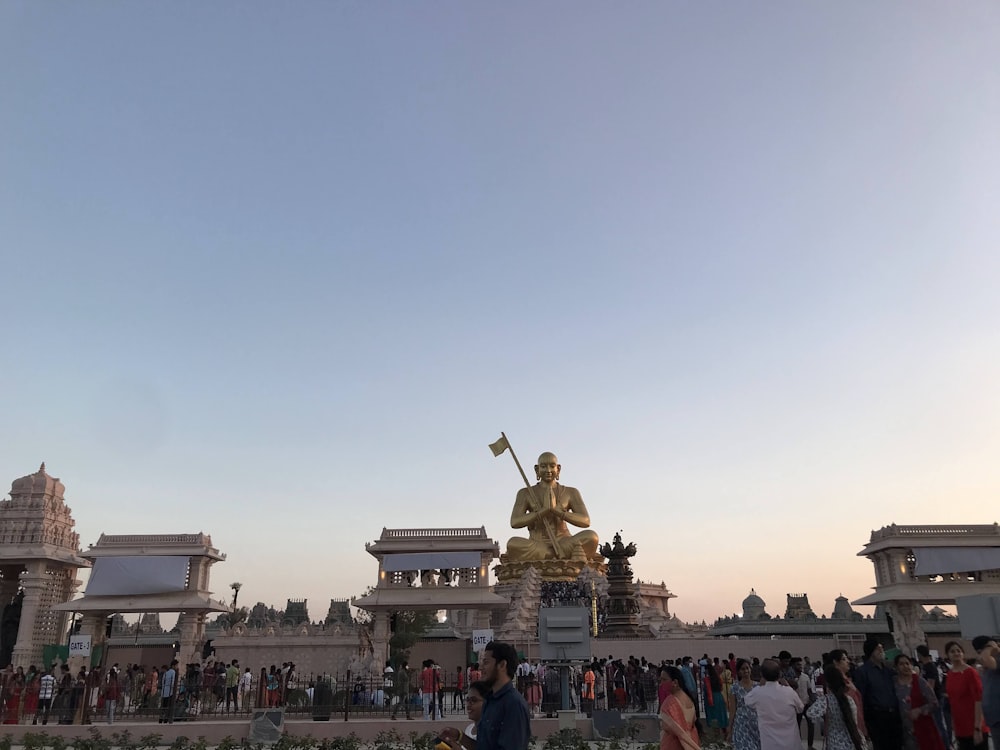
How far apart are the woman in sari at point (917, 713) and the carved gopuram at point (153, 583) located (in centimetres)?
2446

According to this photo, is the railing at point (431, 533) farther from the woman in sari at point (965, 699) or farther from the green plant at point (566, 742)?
the woman in sari at point (965, 699)

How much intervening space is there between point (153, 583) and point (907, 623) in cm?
2919

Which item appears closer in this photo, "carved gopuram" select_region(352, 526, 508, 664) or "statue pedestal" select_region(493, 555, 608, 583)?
"carved gopuram" select_region(352, 526, 508, 664)

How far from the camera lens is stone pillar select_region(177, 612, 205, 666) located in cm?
2665

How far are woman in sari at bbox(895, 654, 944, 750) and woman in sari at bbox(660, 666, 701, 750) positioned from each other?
2.75 metres

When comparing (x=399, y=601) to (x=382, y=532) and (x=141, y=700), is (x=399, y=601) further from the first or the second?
(x=141, y=700)

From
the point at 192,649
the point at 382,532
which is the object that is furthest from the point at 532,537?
the point at 192,649

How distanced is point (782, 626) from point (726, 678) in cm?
2811

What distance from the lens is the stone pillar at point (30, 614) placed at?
28391 millimetres

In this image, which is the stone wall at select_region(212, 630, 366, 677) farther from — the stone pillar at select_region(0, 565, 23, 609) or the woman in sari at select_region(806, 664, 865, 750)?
the woman in sari at select_region(806, 664, 865, 750)

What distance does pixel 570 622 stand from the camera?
1252 centimetres

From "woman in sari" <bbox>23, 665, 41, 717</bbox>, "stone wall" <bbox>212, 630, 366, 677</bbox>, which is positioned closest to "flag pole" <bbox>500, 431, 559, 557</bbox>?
"stone wall" <bbox>212, 630, 366, 677</bbox>

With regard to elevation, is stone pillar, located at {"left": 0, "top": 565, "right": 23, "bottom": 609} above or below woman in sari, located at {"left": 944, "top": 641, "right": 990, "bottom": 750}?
above

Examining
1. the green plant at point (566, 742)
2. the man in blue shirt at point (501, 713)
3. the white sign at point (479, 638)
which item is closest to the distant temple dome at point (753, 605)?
the white sign at point (479, 638)
